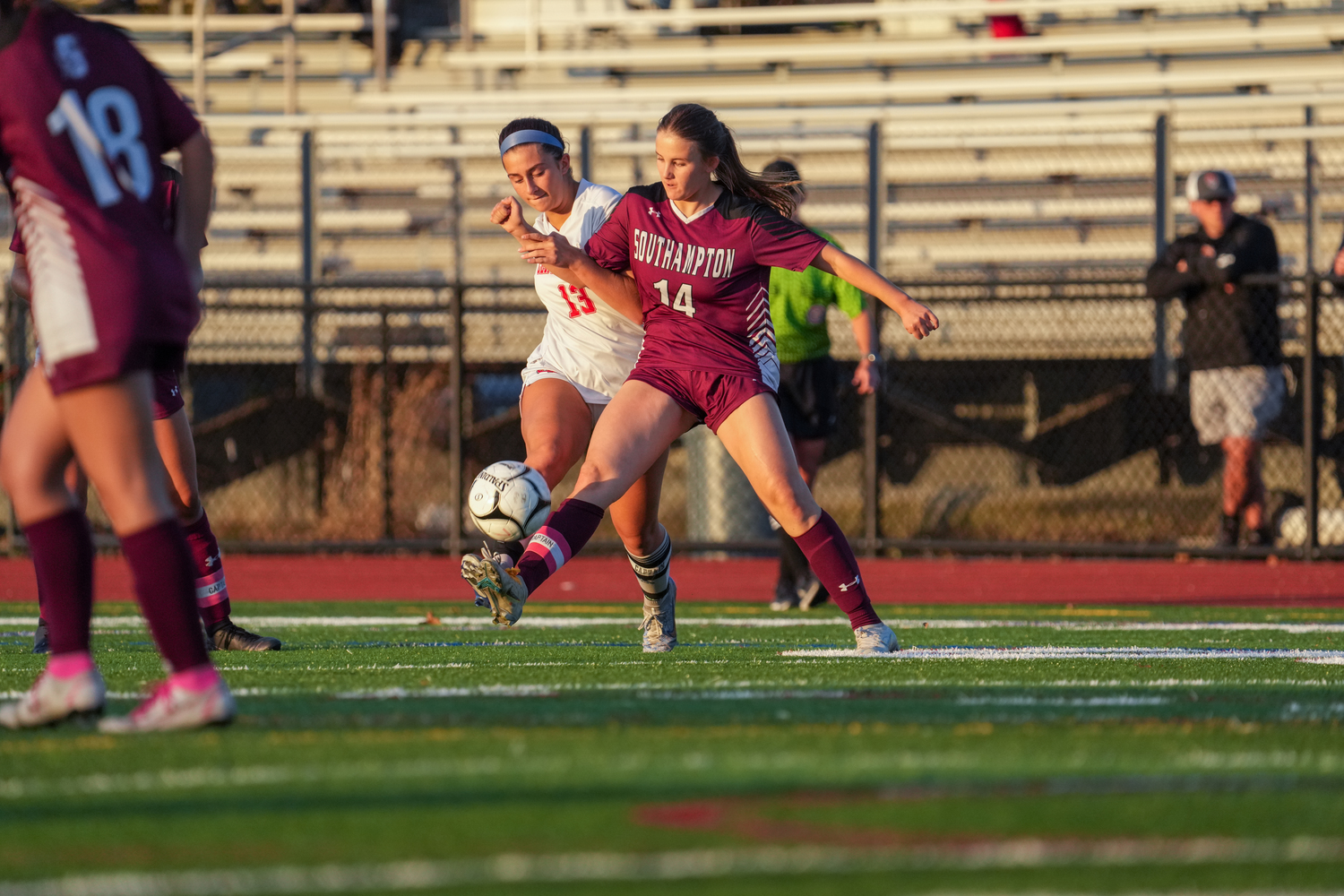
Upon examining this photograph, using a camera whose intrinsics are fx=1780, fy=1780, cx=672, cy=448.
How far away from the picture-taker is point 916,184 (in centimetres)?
1694

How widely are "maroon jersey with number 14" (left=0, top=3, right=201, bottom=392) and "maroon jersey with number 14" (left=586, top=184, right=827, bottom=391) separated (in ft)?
7.75

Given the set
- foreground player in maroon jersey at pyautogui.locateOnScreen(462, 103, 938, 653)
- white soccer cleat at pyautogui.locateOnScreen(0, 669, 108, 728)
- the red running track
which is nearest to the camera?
white soccer cleat at pyautogui.locateOnScreen(0, 669, 108, 728)

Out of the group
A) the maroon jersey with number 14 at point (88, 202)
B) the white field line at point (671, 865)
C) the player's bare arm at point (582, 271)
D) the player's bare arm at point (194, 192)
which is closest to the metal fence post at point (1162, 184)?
the player's bare arm at point (582, 271)

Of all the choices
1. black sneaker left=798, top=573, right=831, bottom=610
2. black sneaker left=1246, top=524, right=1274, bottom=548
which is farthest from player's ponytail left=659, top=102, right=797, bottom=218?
black sneaker left=1246, top=524, right=1274, bottom=548

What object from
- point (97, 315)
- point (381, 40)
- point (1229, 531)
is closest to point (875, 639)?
point (97, 315)

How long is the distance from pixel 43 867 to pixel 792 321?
691 centimetres

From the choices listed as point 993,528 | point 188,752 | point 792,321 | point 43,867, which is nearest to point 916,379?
point 993,528

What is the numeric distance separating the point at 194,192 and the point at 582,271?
82.6 inches

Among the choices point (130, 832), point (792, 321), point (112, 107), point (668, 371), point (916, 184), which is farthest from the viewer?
point (916, 184)

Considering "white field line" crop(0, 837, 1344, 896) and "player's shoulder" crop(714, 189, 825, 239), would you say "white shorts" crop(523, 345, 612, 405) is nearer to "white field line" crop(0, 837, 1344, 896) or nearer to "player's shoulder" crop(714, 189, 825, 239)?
"player's shoulder" crop(714, 189, 825, 239)

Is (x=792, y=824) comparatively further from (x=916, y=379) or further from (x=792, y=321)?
(x=916, y=379)

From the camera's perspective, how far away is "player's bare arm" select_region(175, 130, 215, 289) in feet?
13.6

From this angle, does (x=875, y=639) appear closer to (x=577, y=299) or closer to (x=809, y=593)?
(x=577, y=299)

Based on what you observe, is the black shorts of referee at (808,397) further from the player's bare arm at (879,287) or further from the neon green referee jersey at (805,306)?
the player's bare arm at (879,287)
